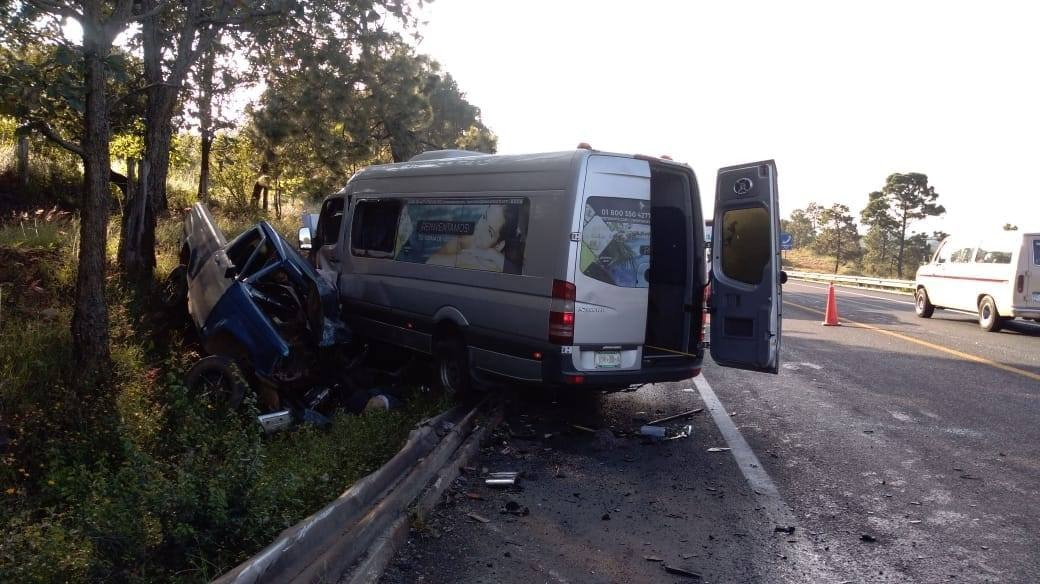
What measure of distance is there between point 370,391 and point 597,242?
3097 millimetres

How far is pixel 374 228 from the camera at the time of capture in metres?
9.46

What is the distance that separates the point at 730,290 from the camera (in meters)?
7.62

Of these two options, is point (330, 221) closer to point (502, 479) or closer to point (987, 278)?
point (502, 479)

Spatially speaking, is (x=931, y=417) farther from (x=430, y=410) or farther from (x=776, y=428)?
(x=430, y=410)

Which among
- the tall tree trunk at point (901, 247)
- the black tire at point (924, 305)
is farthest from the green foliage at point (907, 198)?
the black tire at point (924, 305)

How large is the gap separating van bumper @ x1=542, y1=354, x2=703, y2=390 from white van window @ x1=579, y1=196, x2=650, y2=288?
Result: 2.60ft

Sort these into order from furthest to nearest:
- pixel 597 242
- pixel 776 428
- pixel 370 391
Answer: pixel 370 391, pixel 776 428, pixel 597 242

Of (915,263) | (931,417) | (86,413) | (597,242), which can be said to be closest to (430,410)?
(597,242)

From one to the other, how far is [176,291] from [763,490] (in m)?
8.46

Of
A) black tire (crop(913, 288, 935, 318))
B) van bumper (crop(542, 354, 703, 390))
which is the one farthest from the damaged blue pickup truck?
black tire (crop(913, 288, 935, 318))

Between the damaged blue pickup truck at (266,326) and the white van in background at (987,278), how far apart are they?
12511 millimetres

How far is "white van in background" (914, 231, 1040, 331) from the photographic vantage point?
1441 centimetres

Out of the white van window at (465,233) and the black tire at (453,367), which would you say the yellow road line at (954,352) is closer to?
the white van window at (465,233)

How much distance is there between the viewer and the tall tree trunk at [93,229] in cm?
654
